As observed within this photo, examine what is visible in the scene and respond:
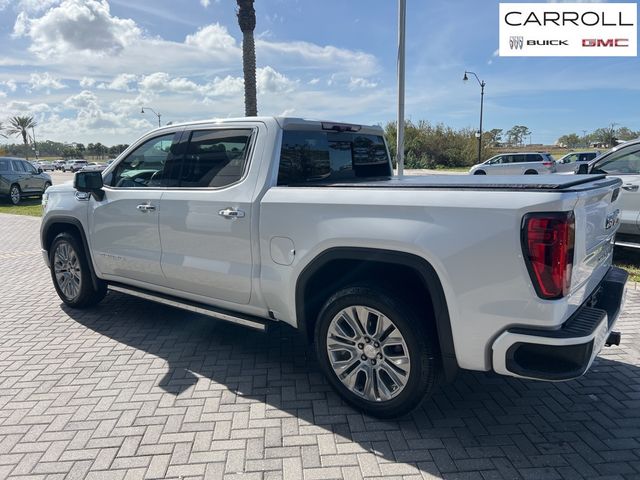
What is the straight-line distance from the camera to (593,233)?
2686 millimetres

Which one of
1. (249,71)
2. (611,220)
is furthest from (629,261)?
(249,71)

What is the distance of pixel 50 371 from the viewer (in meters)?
3.81

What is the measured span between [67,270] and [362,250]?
3.85 metres

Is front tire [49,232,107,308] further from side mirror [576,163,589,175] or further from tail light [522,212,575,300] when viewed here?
side mirror [576,163,589,175]

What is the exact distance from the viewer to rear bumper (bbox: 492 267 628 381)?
2316 mm

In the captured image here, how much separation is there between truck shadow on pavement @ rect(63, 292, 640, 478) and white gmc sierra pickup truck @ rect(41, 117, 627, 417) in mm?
258

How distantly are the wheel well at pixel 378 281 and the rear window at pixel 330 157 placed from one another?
0.78 m

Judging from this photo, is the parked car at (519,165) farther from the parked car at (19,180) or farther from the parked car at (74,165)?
the parked car at (74,165)

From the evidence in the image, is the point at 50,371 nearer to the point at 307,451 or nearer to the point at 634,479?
the point at 307,451

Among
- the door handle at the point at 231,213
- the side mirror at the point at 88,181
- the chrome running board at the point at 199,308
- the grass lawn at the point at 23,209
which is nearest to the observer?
the door handle at the point at 231,213

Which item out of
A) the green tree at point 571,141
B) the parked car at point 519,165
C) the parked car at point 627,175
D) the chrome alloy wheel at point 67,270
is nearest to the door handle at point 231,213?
the chrome alloy wheel at point 67,270

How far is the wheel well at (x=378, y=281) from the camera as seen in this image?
2615mm

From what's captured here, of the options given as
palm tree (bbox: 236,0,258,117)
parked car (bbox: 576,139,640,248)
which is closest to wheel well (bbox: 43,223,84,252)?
parked car (bbox: 576,139,640,248)

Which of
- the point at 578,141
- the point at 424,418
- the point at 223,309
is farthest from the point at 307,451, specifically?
the point at 578,141
